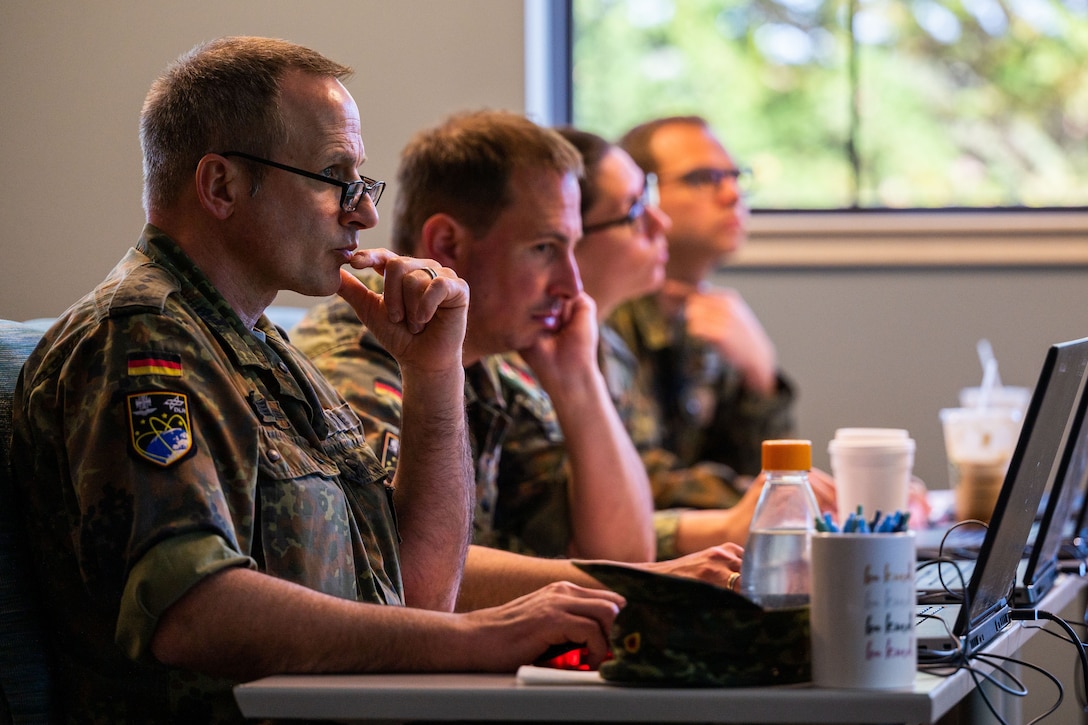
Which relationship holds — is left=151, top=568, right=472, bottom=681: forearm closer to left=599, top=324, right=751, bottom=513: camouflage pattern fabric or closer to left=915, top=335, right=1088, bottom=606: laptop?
left=915, top=335, right=1088, bottom=606: laptop

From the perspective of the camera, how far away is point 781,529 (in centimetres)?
114

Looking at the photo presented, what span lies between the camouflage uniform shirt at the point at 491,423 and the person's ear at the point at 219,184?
1.37 feet

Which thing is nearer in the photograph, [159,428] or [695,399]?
[159,428]

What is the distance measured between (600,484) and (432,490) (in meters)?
0.64

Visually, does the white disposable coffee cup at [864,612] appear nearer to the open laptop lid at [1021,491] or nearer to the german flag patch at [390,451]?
the open laptop lid at [1021,491]

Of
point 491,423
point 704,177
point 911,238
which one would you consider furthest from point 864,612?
point 911,238

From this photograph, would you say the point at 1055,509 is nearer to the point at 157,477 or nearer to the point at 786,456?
the point at 786,456

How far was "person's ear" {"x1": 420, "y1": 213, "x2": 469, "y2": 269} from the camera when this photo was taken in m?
1.96

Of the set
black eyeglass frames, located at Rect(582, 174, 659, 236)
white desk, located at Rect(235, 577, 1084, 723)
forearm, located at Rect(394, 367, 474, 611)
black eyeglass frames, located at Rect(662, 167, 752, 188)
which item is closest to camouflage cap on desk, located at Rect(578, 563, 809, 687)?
white desk, located at Rect(235, 577, 1084, 723)

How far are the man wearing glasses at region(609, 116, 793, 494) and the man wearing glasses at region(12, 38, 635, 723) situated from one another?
155cm

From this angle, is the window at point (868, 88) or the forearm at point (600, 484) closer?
the forearm at point (600, 484)

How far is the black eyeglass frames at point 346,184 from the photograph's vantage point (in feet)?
4.38

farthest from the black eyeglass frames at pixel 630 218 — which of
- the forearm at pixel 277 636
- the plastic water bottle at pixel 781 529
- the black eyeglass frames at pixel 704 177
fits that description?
the forearm at pixel 277 636

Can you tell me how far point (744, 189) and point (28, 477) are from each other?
258cm
